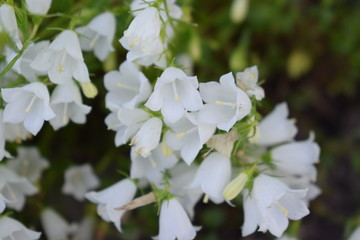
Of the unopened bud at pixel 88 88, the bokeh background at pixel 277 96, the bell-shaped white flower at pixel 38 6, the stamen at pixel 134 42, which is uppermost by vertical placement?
the bell-shaped white flower at pixel 38 6

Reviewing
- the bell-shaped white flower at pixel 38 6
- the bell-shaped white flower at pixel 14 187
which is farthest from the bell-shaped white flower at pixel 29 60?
the bell-shaped white flower at pixel 14 187

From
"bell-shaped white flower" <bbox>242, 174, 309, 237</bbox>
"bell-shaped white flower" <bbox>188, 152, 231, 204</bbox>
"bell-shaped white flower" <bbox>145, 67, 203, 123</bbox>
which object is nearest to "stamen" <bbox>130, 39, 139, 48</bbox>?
"bell-shaped white flower" <bbox>145, 67, 203, 123</bbox>

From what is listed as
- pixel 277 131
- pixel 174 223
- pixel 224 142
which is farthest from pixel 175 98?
pixel 277 131

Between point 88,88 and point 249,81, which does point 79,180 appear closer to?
point 88,88

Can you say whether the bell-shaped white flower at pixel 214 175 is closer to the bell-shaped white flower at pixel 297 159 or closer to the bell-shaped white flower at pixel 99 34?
the bell-shaped white flower at pixel 297 159

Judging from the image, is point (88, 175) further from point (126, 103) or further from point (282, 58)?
point (282, 58)

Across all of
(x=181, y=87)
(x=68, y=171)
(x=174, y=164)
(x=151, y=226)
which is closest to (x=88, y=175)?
(x=68, y=171)
